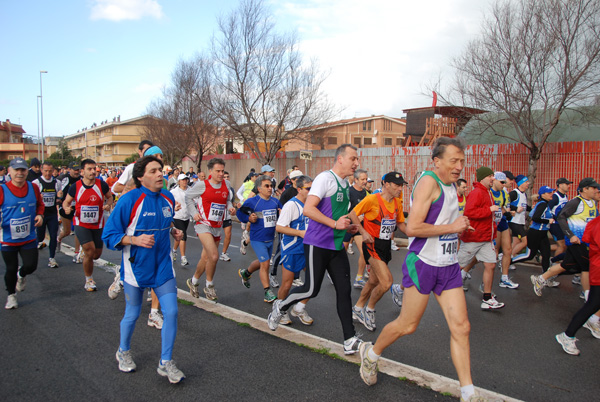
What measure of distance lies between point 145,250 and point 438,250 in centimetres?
261

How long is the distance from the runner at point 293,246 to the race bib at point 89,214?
3.38 m

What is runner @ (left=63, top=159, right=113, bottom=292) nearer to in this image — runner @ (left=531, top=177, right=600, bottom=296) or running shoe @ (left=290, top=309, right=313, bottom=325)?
running shoe @ (left=290, top=309, right=313, bottom=325)

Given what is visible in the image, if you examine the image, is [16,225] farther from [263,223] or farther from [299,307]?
[299,307]

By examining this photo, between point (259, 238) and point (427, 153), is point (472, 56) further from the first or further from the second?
point (259, 238)

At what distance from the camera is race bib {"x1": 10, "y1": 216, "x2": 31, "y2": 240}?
613 cm

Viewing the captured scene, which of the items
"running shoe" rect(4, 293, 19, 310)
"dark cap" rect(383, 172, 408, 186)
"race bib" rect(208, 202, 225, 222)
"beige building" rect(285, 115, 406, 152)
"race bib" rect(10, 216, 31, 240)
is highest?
"beige building" rect(285, 115, 406, 152)

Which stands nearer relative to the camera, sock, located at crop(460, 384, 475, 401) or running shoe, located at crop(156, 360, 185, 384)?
sock, located at crop(460, 384, 475, 401)

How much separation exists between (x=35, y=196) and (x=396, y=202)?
5.37 m

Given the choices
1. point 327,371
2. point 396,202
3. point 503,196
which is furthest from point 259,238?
point 503,196

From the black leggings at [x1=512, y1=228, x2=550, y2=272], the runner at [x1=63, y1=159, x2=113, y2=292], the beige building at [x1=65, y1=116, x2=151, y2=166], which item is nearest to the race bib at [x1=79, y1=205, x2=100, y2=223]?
the runner at [x1=63, y1=159, x2=113, y2=292]

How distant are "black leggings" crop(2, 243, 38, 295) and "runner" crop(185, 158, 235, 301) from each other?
2300mm

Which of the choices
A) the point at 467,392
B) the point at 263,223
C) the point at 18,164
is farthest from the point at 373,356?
the point at 18,164

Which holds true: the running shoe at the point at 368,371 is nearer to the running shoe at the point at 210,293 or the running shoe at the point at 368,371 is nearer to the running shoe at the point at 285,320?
the running shoe at the point at 285,320

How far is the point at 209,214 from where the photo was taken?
6730mm
